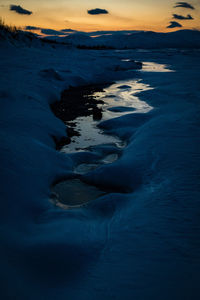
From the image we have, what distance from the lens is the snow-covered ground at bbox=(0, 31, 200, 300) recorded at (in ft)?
3.44

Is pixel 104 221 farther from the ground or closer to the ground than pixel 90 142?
closer to the ground

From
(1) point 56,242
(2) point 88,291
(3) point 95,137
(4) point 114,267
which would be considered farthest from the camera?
(3) point 95,137

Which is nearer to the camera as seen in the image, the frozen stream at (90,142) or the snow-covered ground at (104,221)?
the snow-covered ground at (104,221)

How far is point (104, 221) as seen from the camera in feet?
5.13

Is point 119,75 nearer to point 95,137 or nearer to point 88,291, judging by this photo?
point 95,137

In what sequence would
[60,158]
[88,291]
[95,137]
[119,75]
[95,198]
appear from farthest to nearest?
[119,75] < [95,137] < [60,158] < [95,198] < [88,291]

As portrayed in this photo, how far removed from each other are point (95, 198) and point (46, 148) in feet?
3.09

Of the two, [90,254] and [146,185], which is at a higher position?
[146,185]

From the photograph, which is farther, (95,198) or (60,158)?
(60,158)

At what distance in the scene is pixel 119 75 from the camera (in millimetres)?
10141

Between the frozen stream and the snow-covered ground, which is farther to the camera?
the frozen stream

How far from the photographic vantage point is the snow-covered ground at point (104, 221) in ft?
3.44

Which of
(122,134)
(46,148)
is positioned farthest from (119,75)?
(46,148)

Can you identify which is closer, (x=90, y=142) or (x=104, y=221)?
(x=104, y=221)
